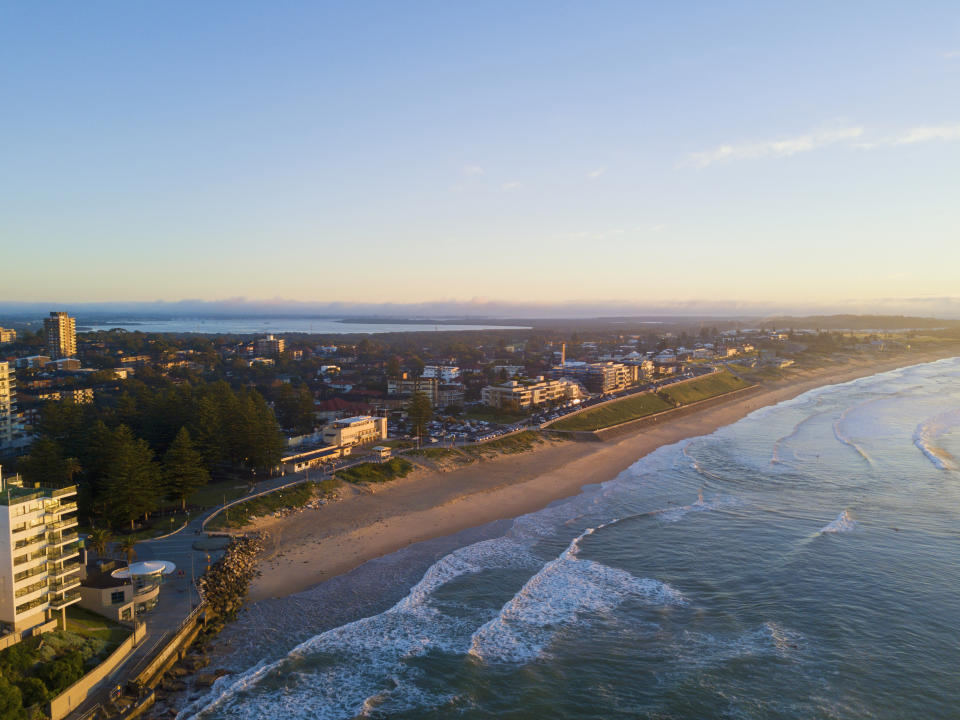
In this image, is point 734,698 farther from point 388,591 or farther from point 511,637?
point 388,591

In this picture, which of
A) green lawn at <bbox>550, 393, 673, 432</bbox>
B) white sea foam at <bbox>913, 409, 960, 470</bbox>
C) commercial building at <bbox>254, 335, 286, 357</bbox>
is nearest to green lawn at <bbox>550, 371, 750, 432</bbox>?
green lawn at <bbox>550, 393, 673, 432</bbox>

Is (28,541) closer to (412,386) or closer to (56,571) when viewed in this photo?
(56,571)

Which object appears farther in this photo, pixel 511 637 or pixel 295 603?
pixel 295 603

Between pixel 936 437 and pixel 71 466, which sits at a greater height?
pixel 71 466

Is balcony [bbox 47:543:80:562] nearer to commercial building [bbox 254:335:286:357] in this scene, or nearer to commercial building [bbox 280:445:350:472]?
commercial building [bbox 280:445:350:472]

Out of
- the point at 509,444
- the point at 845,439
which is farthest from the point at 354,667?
the point at 845,439

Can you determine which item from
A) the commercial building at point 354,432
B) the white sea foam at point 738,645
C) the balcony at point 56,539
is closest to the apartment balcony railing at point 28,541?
the balcony at point 56,539

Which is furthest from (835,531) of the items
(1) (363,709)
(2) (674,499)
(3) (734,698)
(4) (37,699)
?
(4) (37,699)
